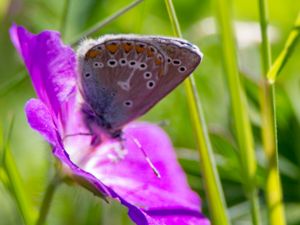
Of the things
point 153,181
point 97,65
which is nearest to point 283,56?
point 97,65

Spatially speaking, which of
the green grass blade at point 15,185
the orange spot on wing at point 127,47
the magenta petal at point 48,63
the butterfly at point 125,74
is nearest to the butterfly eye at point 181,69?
the butterfly at point 125,74

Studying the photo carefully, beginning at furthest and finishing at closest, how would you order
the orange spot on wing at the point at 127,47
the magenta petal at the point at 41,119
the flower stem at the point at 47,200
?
the orange spot on wing at the point at 127,47 → the flower stem at the point at 47,200 → the magenta petal at the point at 41,119

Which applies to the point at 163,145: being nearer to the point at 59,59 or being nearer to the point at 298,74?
the point at 59,59

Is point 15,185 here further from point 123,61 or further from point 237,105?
point 237,105

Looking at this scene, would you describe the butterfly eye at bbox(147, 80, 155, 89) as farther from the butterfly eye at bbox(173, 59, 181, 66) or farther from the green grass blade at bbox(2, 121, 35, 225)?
the green grass blade at bbox(2, 121, 35, 225)

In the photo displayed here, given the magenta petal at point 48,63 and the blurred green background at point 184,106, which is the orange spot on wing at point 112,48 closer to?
the magenta petal at point 48,63

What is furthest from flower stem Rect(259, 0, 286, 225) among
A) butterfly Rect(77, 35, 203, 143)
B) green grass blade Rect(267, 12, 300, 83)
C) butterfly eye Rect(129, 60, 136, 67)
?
butterfly eye Rect(129, 60, 136, 67)
